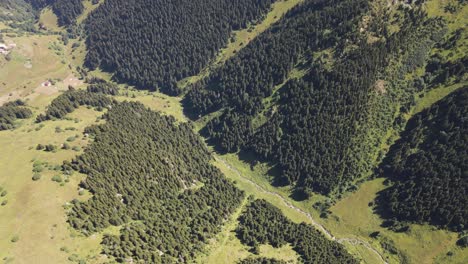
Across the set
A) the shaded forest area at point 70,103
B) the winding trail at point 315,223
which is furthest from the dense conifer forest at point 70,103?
the winding trail at point 315,223

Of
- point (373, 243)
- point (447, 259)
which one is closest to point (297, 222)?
point (373, 243)

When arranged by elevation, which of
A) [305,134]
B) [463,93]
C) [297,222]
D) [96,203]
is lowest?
[297,222]

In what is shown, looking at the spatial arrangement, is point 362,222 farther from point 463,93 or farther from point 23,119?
point 23,119

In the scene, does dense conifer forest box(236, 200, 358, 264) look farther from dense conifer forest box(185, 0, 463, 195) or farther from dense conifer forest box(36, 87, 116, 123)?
dense conifer forest box(36, 87, 116, 123)

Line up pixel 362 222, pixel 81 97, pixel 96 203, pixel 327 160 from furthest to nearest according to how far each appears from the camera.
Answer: pixel 81 97 < pixel 327 160 < pixel 362 222 < pixel 96 203

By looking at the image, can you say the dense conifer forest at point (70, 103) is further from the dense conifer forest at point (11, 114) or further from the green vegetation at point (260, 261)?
the green vegetation at point (260, 261)

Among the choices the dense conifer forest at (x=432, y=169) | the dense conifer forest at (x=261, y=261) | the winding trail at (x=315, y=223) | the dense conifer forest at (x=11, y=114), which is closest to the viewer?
the dense conifer forest at (x=261, y=261)

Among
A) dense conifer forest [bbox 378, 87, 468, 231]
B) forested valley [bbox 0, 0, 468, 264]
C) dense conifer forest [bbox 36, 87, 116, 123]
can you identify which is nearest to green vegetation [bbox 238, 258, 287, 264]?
forested valley [bbox 0, 0, 468, 264]
